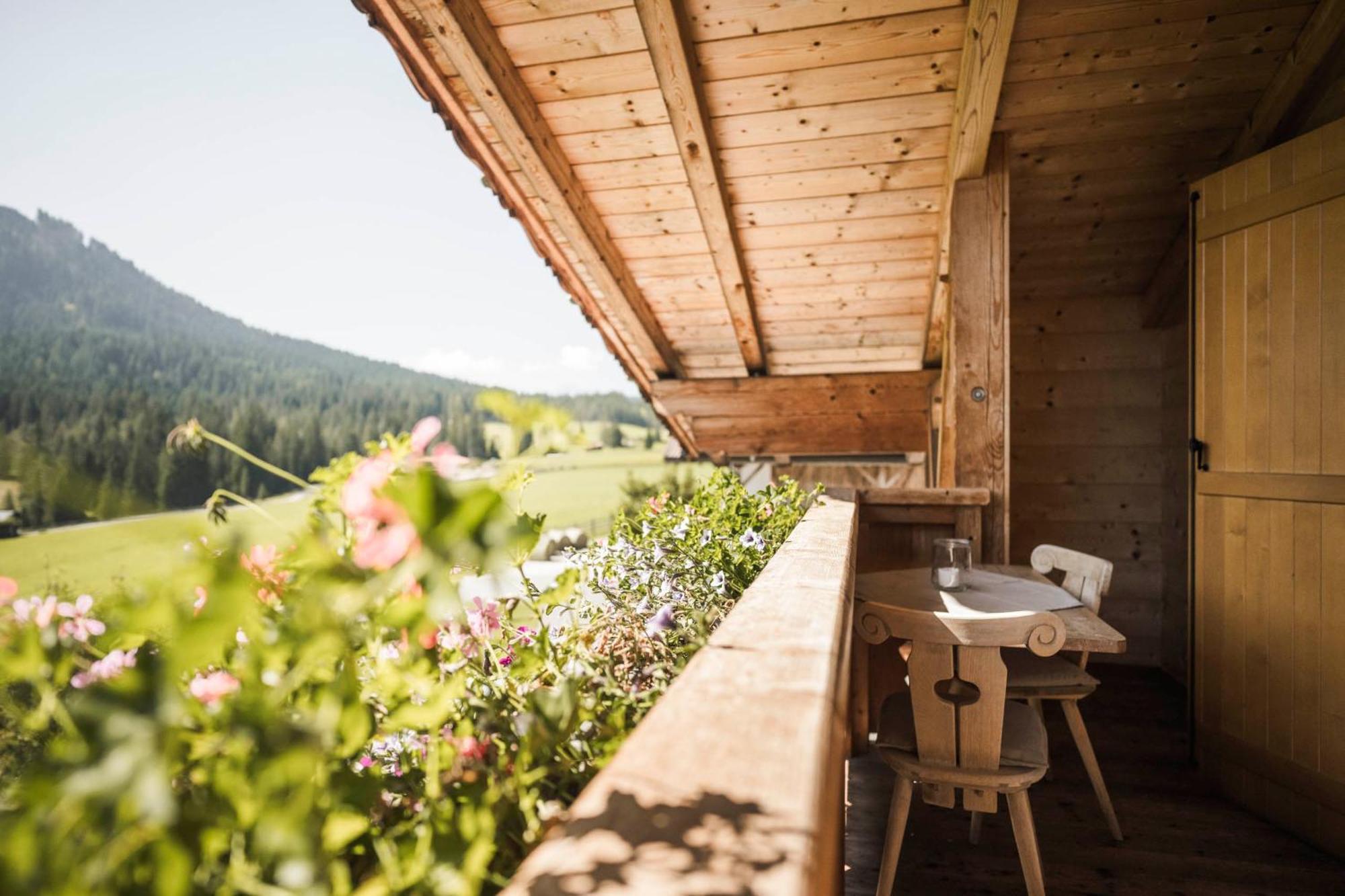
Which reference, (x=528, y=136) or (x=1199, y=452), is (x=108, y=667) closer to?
(x=528, y=136)

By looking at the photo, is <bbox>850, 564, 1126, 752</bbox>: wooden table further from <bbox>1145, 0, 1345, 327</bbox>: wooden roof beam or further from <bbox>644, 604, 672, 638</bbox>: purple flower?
<bbox>1145, 0, 1345, 327</bbox>: wooden roof beam

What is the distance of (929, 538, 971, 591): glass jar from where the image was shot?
2.03 meters

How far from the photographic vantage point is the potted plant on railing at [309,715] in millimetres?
334

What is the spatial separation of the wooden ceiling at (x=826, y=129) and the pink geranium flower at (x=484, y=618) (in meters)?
2.21

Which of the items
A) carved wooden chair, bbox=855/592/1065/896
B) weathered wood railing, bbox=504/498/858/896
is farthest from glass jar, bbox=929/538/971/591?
weathered wood railing, bbox=504/498/858/896

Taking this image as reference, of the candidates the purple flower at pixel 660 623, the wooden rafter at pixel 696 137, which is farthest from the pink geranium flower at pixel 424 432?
the wooden rafter at pixel 696 137

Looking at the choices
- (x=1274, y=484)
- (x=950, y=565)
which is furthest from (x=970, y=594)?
Result: (x=1274, y=484)

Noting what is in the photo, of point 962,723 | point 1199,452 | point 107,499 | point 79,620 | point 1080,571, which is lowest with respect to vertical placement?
point 962,723

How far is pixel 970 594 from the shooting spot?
2.00 meters

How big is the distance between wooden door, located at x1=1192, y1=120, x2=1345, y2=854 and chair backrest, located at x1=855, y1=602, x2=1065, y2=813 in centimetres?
128

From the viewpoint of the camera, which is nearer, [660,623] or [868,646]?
[660,623]

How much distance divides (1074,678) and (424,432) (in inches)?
81.7

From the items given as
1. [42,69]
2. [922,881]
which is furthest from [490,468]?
[42,69]

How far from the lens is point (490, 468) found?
1.98 ft
